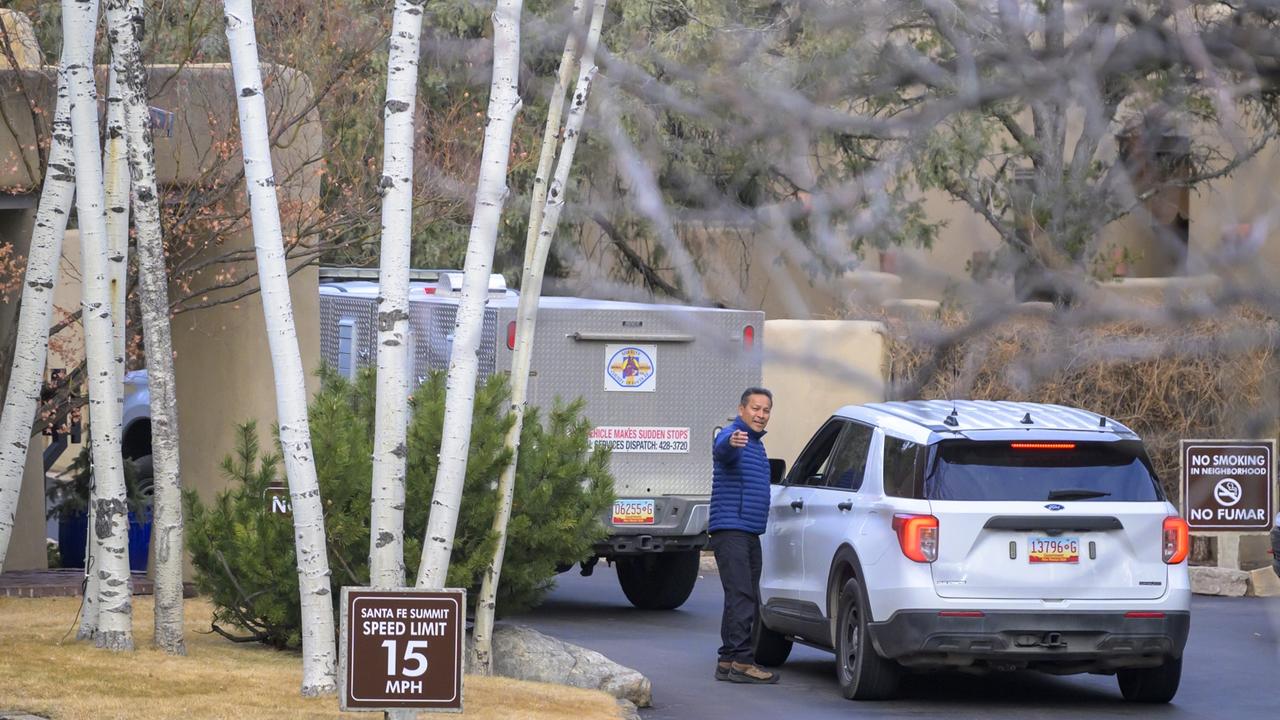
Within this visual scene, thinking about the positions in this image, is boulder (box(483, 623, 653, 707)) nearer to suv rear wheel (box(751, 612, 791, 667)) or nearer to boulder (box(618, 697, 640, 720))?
boulder (box(618, 697, 640, 720))

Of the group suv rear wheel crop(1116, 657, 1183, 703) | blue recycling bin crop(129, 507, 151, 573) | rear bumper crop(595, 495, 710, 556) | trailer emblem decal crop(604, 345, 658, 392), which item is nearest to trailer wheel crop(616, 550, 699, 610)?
rear bumper crop(595, 495, 710, 556)

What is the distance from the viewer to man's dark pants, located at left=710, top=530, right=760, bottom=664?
460 inches

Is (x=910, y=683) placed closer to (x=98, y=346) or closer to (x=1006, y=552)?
(x=1006, y=552)

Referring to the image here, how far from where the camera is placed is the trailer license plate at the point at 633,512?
624 inches

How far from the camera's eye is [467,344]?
9.29 meters

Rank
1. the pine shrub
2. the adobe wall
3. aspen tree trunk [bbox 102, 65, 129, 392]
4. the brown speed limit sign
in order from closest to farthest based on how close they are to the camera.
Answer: the brown speed limit sign
aspen tree trunk [bbox 102, 65, 129, 392]
the pine shrub
the adobe wall

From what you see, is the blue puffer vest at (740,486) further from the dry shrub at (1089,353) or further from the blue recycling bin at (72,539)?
the dry shrub at (1089,353)

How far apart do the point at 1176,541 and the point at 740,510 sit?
2.61m

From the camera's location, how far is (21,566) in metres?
16.2

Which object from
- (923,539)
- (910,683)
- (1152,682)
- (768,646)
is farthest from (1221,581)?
(923,539)

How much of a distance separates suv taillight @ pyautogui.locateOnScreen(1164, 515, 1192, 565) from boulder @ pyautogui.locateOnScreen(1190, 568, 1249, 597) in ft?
25.0

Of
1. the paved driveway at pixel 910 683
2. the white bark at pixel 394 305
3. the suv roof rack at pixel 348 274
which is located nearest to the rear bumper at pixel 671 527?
the paved driveway at pixel 910 683

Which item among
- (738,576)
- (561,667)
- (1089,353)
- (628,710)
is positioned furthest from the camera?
(738,576)

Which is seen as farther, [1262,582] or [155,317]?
[1262,582]
